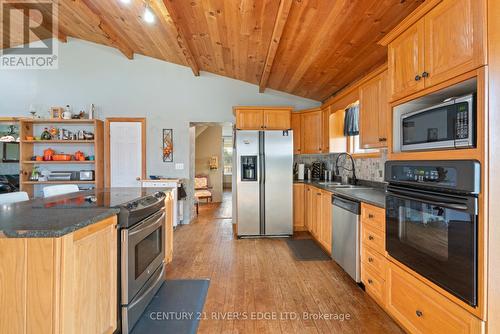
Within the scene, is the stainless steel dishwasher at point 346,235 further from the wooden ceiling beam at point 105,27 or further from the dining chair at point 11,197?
the wooden ceiling beam at point 105,27

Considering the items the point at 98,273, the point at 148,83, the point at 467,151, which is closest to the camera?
the point at 467,151

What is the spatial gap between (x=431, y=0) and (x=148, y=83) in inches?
178

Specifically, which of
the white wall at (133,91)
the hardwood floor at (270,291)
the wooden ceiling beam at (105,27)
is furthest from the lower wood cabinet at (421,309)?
the wooden ceiling beam at (105,27)

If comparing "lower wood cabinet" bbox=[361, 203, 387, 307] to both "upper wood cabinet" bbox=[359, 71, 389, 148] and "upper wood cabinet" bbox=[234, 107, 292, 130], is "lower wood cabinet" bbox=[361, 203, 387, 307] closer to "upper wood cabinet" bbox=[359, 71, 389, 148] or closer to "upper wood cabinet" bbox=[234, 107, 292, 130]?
"upper wood cabinet" bbox=[359, 71, 389, 148]

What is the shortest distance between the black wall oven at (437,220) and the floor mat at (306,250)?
1404mm

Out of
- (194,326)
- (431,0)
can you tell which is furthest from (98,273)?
(431,0)

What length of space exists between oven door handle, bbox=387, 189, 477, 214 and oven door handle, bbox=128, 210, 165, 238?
185 centimetres

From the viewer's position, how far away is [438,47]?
1.45 meters

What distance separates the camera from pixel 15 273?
1.13 meters

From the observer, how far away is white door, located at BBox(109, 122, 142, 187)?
4.72 m

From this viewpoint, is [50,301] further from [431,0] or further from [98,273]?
[431,0]

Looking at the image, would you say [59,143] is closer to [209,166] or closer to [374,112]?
[209,166]

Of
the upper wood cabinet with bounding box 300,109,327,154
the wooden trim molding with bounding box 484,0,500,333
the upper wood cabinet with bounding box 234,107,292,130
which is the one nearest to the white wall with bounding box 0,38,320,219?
the upper wood cabinet with bounding box 234,107,292,130

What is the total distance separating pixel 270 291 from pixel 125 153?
3752 mm
